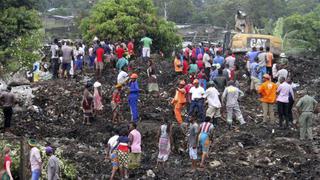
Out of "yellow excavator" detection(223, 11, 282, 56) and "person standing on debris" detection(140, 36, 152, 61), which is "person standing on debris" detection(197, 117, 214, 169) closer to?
"person standing on debris" detection(140, 36, 152, 61)

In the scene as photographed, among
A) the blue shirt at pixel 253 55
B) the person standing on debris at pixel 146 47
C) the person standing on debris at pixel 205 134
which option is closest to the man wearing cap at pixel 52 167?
the person standing on debris at pixel 205 134

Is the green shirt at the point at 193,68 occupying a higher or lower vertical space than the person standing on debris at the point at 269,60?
lower

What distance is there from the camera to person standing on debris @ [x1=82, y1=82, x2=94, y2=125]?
17.0m

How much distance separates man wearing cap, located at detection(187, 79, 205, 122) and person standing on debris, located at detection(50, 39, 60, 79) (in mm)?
6948

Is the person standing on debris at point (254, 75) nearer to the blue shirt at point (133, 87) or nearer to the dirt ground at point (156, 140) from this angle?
the dirt ground at point (156, 140)

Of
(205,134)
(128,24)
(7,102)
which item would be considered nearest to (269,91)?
(205,134)

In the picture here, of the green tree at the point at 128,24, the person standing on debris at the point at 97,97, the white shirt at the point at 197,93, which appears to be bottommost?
the person standing on debris at the point at 97,97

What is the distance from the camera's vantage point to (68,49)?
21.2 metres

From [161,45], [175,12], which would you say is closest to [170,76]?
[161,45]

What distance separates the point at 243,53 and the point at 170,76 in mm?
7023

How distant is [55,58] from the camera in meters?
22.0

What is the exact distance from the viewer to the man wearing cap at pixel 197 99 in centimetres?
1636

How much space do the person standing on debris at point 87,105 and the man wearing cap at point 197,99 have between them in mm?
2813

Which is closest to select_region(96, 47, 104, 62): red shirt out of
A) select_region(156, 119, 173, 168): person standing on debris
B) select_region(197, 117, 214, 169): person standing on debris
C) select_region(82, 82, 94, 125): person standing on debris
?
select_region(82, 82, 94, 125): person standing on debris
